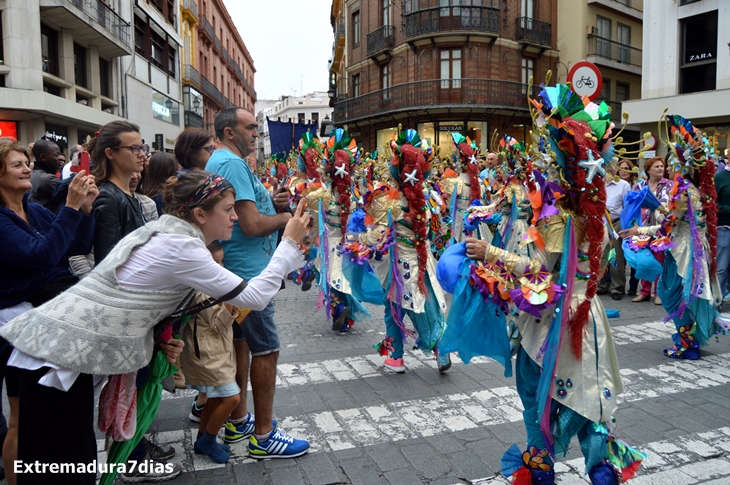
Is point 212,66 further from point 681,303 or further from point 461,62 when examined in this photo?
point 681,303

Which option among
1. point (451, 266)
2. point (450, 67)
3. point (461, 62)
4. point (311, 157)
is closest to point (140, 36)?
point (450, 67)

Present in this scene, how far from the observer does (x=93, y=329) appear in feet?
7.09

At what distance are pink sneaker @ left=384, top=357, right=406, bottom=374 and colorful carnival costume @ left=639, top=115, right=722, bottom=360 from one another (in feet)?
8.88

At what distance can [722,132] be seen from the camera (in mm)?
17766

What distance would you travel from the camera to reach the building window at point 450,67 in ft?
80.5

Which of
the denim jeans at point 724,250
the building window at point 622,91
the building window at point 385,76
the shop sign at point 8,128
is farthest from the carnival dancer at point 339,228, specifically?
the building window at point 622,91

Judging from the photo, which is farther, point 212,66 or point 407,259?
point 212,66

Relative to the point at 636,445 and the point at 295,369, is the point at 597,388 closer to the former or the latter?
the point at 636,445

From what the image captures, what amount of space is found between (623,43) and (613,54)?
1348 millimetres

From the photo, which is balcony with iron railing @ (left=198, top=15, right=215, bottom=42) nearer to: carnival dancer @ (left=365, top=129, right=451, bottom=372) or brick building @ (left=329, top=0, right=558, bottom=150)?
brick building @ (left=329, top=0, right=558, bottom=150)

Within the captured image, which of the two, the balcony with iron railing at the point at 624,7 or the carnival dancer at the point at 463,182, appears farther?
the balcony with iron railing at the point at 624,7

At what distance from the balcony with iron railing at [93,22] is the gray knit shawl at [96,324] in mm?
16966

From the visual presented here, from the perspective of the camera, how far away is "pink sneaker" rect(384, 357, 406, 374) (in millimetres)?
5000

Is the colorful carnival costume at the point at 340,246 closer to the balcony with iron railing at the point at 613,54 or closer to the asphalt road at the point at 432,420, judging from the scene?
the asphalt road at the point at 432,420
